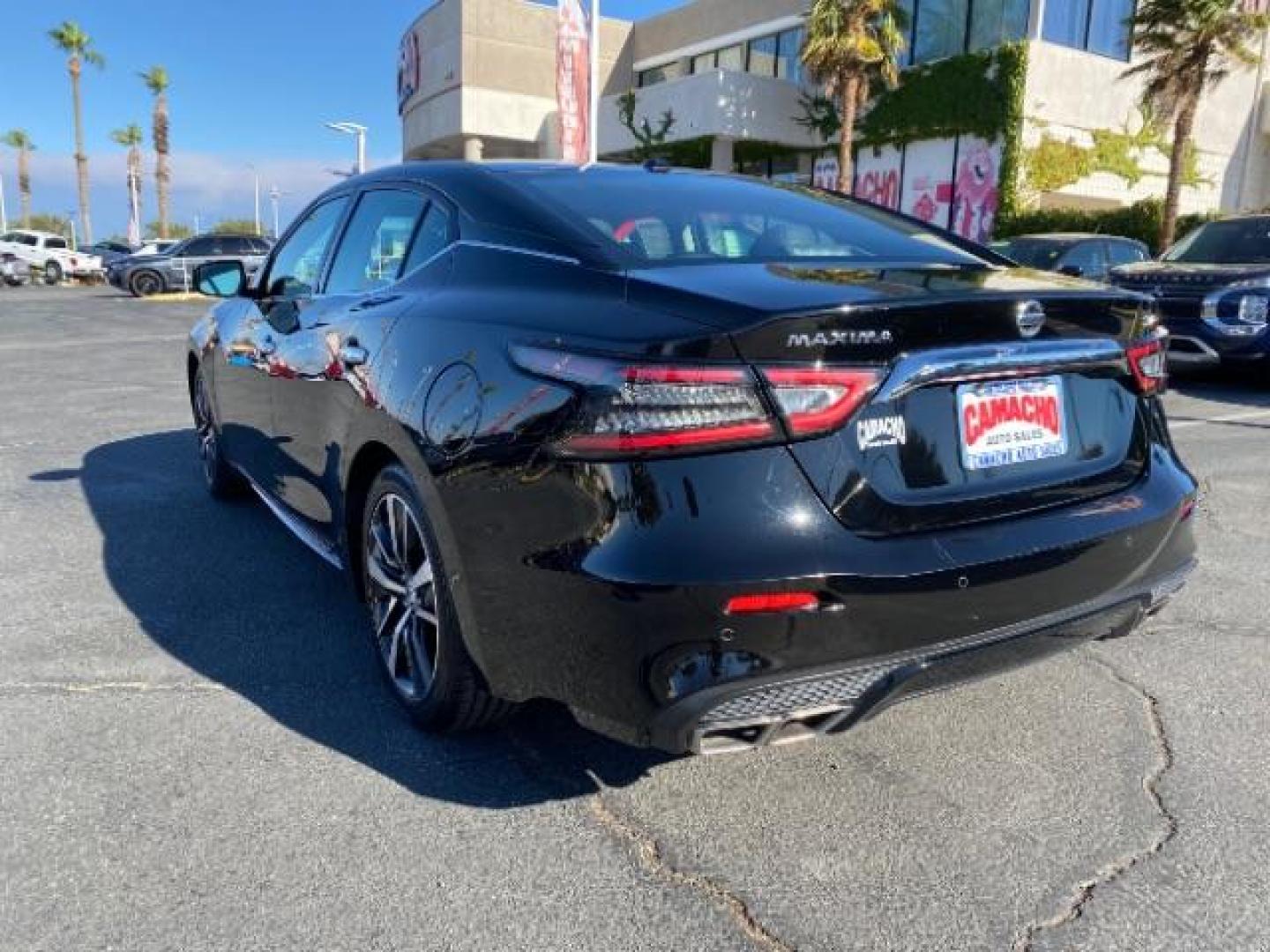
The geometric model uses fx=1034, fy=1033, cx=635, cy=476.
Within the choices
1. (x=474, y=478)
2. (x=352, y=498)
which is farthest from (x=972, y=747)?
(x=352, y=498)

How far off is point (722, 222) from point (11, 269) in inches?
1442

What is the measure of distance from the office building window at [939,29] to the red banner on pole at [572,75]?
10.8m

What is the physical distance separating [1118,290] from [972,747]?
124 centimetres

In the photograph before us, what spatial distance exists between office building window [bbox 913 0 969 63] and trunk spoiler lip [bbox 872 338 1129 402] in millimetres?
26033

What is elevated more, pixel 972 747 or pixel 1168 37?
pixel 1168 37

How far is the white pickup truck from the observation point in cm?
3484

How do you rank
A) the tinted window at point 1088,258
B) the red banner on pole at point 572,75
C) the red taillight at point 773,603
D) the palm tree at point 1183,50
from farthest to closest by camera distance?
the palm tree at point 1183,50 → the red banner on pole at point 572,75 → the tinted window at point 1088,258 → the red taillight at point 773,603

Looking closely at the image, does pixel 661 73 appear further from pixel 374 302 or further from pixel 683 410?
pixel 683 410

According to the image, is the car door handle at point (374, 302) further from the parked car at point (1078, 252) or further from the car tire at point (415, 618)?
the parked car at point (1078, 252)

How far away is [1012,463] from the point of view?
231 centimetres

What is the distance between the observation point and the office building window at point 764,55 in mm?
30750

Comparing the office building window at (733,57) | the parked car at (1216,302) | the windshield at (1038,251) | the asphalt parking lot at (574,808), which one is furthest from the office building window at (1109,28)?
the asphalt parking lot at (574,808)

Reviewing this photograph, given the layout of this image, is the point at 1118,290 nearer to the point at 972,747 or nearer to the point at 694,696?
the point at 972,747

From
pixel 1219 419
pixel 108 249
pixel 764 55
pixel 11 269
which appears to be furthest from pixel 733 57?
pixel 1219 419
